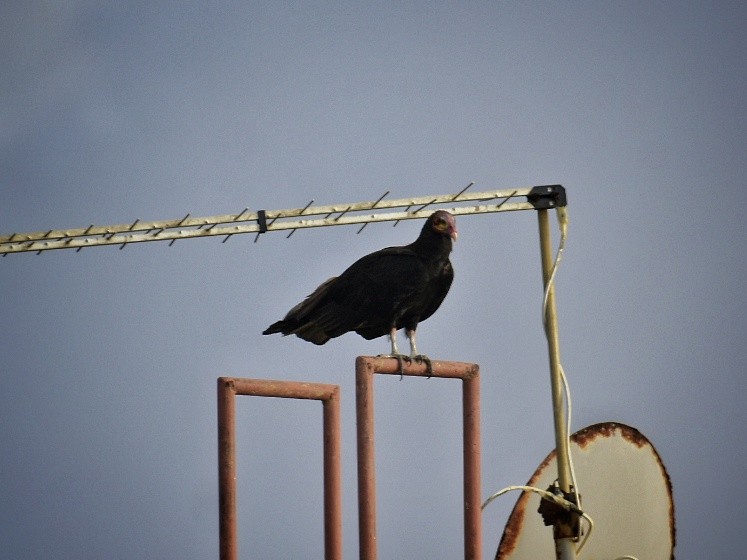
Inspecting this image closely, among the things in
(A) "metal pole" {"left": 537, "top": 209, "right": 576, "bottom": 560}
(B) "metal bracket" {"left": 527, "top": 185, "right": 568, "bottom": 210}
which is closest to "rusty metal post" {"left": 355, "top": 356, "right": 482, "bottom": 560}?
(A) "metal pole" {"left": 537, "top": 209, "right": 576, "bottom": 560}

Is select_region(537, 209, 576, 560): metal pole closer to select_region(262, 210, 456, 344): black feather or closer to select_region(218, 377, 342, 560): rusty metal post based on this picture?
select_region(218, 377, 342, 560): rusty metal post

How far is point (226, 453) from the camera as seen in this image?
27.7 ft

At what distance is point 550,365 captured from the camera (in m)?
7.70

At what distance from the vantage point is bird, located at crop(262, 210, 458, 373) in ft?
47.8

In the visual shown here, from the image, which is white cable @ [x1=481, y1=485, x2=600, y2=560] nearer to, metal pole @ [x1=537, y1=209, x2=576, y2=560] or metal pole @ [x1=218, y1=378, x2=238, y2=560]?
metal pole @ [x1=537, y1=209, x2=576, y2=560]

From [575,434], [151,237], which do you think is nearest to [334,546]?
[575,434]

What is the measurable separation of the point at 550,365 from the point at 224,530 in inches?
90.0

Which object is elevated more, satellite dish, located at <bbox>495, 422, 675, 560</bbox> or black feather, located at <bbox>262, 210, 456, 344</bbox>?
black feather, located at <bbox>262, 210, 456, 344</bbox>

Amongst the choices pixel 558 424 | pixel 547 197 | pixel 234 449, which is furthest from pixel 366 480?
pixel 547 197

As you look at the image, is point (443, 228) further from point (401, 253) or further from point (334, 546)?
point (334, 546)

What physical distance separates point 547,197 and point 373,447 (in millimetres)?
1977

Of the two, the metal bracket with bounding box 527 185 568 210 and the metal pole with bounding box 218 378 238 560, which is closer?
the metal bracket with bounding box 527 185 568 210

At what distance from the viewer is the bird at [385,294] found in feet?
47.8

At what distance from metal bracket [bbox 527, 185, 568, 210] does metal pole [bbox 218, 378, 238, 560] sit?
2174mm
